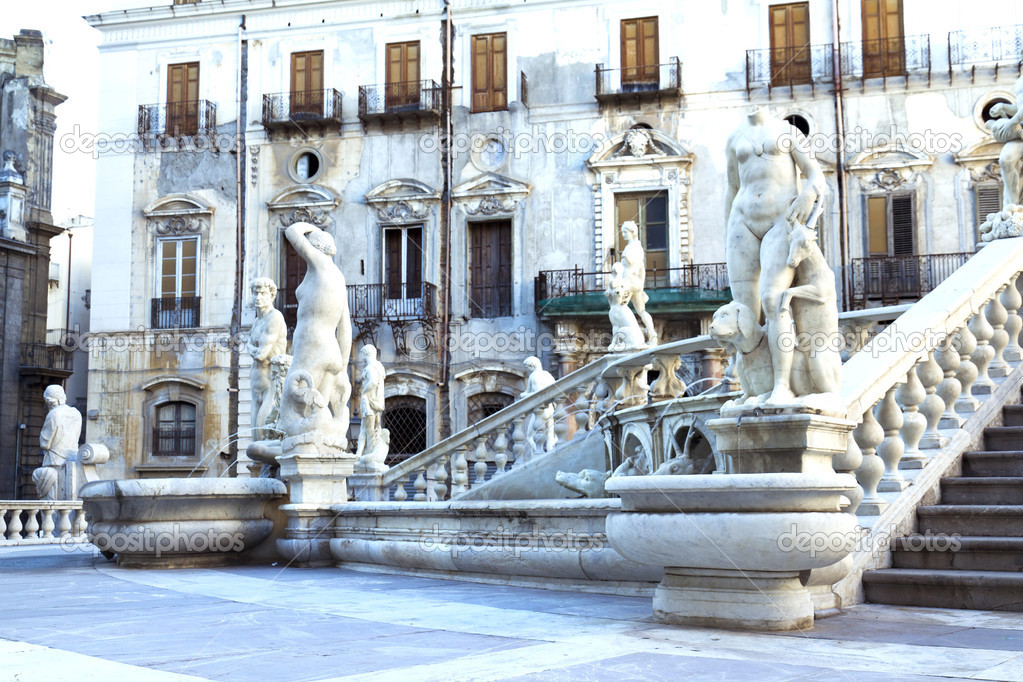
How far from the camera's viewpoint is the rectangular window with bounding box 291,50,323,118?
1096 inches

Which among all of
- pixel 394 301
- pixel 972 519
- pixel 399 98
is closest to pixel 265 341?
pixel 972 519

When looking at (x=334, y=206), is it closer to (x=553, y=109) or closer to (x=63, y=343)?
(x=553, y=109)

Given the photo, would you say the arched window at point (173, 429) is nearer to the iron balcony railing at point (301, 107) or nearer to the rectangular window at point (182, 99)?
the rectangular window at point (182, 99)

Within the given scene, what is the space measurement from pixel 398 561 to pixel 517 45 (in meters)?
19.7

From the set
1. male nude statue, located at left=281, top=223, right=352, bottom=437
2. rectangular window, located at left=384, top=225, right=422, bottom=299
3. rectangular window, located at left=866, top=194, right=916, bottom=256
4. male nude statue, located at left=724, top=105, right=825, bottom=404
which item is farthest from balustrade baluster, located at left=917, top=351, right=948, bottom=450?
rectangular window, located at left=384, top=225, right=422, bottom=299

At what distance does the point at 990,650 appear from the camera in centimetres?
455

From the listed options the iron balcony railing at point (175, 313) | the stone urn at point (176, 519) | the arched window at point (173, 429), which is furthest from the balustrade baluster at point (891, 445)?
the iron balcony railing at point (175, 313)

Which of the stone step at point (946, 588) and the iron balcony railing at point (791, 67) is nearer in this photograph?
the stone step at point (946, 588)

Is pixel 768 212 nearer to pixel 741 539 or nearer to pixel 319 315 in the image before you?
pixel 741 539

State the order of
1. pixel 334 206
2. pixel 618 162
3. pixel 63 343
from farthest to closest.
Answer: pixel 63 343, pixel 334 206, pixel 618 162

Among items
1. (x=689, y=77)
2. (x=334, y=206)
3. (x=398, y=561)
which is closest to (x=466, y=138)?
(x=334, y=206)

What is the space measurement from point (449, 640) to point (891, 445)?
2.94 meters

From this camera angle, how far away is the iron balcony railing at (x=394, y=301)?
26.3 m

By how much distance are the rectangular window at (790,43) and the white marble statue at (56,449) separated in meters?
16.0
